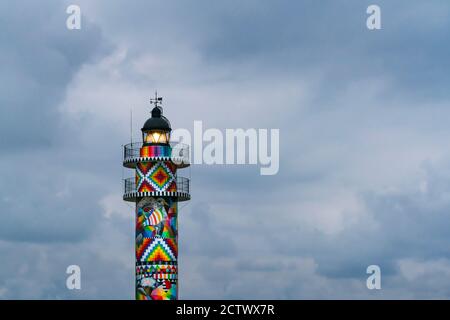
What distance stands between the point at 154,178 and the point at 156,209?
263 cm

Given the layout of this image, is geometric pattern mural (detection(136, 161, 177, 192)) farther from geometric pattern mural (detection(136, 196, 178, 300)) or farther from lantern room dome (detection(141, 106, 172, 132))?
lantern room dome (detection(141, 106, 172, 132))

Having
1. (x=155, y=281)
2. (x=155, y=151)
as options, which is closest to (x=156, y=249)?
(x=155, y=281)

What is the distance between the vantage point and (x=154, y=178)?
12875 centimetres

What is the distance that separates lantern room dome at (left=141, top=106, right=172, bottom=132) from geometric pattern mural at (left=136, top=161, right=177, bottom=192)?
3259mm

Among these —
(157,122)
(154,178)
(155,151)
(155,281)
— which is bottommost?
(155,281)

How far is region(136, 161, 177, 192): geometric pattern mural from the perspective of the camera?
12850 centimetres

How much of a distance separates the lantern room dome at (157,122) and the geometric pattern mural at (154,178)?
3259mm

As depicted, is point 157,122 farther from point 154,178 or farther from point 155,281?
point 155,281

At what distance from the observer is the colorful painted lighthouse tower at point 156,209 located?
12788cm

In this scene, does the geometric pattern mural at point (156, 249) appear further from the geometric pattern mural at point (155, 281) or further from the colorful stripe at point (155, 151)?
the colorful stripe at point (155, 151)

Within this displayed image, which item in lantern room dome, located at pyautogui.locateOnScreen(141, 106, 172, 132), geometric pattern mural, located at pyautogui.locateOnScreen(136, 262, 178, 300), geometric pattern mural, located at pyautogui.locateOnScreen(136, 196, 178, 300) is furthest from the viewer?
lantern room dome, located at pyautogui.locateOnScreen(141, 106, 172, 132)
